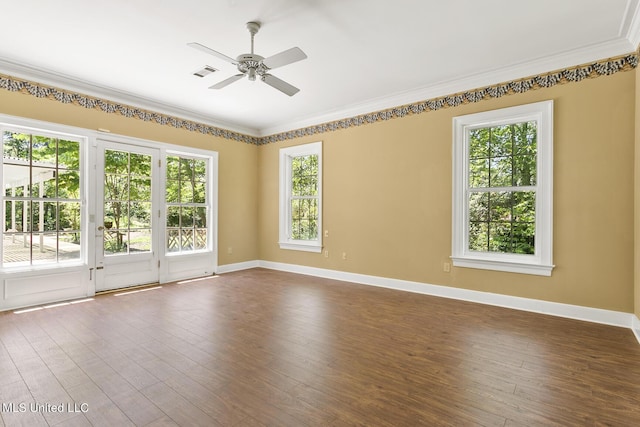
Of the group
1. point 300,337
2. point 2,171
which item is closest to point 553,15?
point 300,337

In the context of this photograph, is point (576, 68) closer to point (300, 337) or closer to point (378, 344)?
point (378, 344)

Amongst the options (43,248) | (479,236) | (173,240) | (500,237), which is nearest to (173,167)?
(173,240)

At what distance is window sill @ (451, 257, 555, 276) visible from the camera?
3651 mm

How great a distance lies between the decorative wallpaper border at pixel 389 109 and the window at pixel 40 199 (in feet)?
1.74

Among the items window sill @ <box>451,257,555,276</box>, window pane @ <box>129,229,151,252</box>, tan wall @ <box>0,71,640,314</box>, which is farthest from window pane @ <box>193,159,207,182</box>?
window sill @ <box>451,257,555,276</box>

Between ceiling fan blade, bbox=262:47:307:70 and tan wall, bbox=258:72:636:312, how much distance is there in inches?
95.4

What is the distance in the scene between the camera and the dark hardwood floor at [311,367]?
6.06 ft

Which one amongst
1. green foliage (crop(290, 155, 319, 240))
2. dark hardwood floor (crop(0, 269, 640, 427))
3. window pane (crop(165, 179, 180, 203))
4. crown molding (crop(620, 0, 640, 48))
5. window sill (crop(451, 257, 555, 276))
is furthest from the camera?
green foliage (crop(290, 155, 319, 240))

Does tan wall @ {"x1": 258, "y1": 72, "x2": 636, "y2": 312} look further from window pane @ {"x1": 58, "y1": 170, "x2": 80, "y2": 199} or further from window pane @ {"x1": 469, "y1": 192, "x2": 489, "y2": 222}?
window pane @ {"x1": 58, "y1": 170, "x2": 80, "y2": 199}

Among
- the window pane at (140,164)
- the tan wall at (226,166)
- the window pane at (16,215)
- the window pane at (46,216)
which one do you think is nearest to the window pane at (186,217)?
the tan wall at (226,166)

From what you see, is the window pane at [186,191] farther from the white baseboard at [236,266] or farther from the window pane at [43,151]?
the window pane at [43,151]

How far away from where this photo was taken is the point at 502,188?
3963mm

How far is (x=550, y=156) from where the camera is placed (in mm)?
3588

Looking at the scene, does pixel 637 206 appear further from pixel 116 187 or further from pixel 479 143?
pixel 116 187
